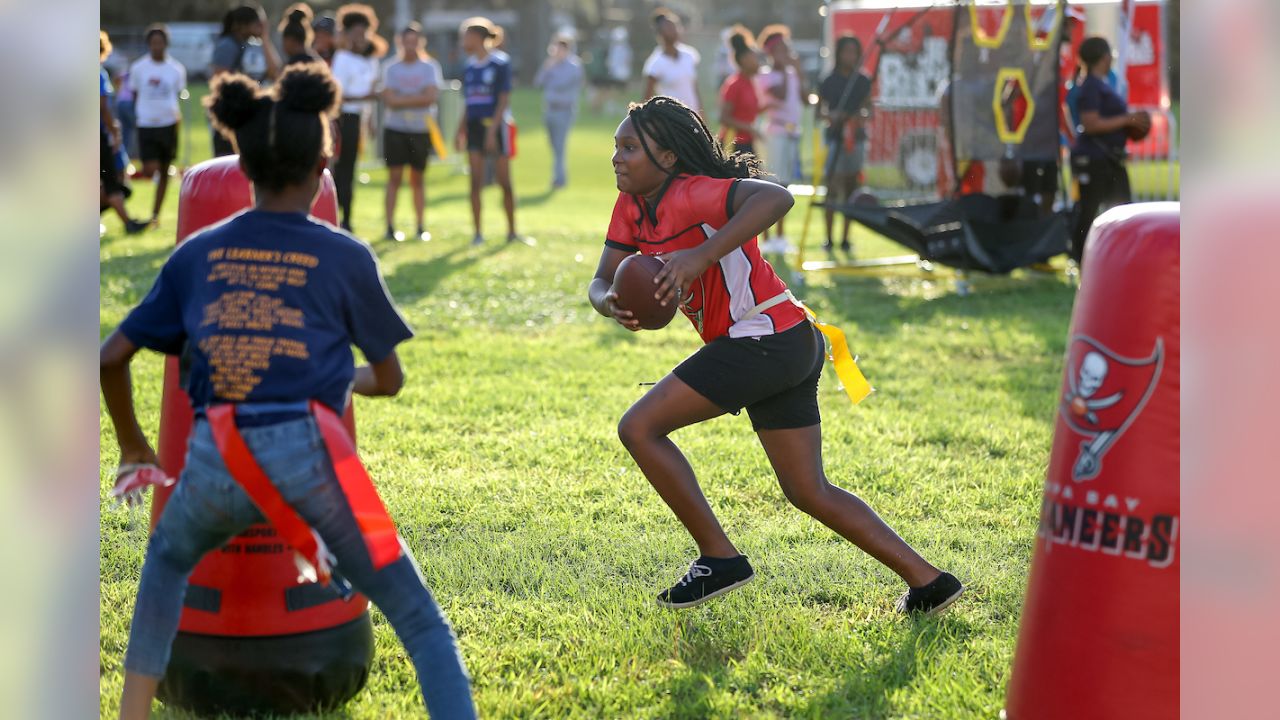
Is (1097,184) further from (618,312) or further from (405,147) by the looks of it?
(618,312)

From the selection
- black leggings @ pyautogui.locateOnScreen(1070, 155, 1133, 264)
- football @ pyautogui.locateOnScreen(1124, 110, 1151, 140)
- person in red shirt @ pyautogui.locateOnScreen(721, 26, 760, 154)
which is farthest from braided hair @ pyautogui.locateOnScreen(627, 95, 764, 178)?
person in red shirt @ pyautogui.locateOnScreen(721, 26, 760, 154)

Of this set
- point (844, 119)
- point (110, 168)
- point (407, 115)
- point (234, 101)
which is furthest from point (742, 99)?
point (234, 101)

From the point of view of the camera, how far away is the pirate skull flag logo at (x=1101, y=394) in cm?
299

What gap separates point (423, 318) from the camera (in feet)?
31.8

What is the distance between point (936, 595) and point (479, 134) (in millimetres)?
9512

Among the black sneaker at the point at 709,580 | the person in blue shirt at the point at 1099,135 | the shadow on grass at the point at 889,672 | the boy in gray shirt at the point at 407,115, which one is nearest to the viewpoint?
the shadow on grass at the point at 889,672

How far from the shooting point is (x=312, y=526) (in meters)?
2.96

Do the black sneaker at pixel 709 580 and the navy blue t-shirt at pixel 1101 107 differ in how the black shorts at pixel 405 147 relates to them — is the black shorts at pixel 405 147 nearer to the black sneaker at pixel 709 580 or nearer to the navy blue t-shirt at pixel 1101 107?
the navy blue t-shirt at pixel 1101 107

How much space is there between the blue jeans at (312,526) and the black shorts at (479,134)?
10196 mm

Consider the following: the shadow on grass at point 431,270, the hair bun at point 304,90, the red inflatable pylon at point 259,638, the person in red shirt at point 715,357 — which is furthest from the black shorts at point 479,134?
the hair bun at point 304,90
